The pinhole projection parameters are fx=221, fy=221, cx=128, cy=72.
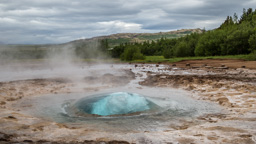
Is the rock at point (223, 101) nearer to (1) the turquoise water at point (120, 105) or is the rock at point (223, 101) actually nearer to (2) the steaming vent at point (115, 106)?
(2) the steaming vent at point (115, 106)

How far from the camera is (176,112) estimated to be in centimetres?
619

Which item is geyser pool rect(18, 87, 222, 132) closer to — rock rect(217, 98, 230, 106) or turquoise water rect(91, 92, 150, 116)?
turquoise water rect(91, 92, 150, 116)

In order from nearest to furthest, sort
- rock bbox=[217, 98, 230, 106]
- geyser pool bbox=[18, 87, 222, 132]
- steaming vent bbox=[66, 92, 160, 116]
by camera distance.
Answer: geyser pool bbox=[18, 87, 222, 132], steaming vent bbox=[66, 92, 160, 116], rock bbox=[217, 98, 230, 106]

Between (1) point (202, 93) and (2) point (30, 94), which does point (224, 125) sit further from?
(2) point (30, 94)

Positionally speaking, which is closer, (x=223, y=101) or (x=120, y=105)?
(x=120, y=105)

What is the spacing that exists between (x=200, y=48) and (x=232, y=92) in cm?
3134

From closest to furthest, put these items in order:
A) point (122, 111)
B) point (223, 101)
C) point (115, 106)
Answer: point (122, 111)
point (115, 106)
point (223, 101)

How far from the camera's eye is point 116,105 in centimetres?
659

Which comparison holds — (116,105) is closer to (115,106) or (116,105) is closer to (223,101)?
(115,106)

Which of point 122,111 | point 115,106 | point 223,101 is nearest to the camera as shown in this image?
point 122,111

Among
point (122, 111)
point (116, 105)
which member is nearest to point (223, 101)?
point (122, 111)

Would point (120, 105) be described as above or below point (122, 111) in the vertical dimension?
above

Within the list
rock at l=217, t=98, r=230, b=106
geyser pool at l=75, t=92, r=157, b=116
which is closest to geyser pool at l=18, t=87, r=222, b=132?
geyser pool at l=75, t=92, r=157, b=116

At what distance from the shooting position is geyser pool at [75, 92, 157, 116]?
6.39 meters
